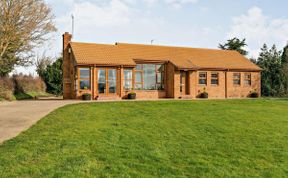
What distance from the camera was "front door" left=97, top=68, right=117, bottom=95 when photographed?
86.8 ft

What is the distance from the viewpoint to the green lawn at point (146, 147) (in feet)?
26.7

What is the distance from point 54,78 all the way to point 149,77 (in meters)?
18.4

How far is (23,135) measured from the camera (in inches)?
428

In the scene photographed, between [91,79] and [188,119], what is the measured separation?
540 inches

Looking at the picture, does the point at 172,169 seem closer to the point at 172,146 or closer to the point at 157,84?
the point at 172,146

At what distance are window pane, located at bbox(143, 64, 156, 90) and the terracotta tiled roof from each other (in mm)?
752

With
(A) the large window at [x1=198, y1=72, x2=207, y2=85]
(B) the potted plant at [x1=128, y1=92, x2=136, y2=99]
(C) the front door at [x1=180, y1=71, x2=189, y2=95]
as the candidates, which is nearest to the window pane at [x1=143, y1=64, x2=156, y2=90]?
(B) the potted plant at [x1=128, y1=92, x2=136, y2=99]

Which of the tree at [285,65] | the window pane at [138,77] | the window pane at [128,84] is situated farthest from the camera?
the tree at [285,65]

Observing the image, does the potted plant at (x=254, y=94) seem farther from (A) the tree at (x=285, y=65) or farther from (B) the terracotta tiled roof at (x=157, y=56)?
(A) the tree at (x=285, y=65)

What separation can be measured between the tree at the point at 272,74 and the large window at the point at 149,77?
17.5 meters

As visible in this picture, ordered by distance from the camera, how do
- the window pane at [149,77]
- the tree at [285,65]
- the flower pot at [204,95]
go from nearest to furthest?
the window pane at [149,77], the flower pot at [204,95], the tree at [285,65]

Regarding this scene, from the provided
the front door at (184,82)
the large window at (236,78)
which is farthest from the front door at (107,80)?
the large window at (236,78)

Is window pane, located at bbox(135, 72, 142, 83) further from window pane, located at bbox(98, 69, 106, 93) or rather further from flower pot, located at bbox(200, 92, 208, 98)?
flower pot, located at bbox(200, 92, 208, 98)

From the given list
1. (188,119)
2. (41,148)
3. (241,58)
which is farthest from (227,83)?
(41,148)
